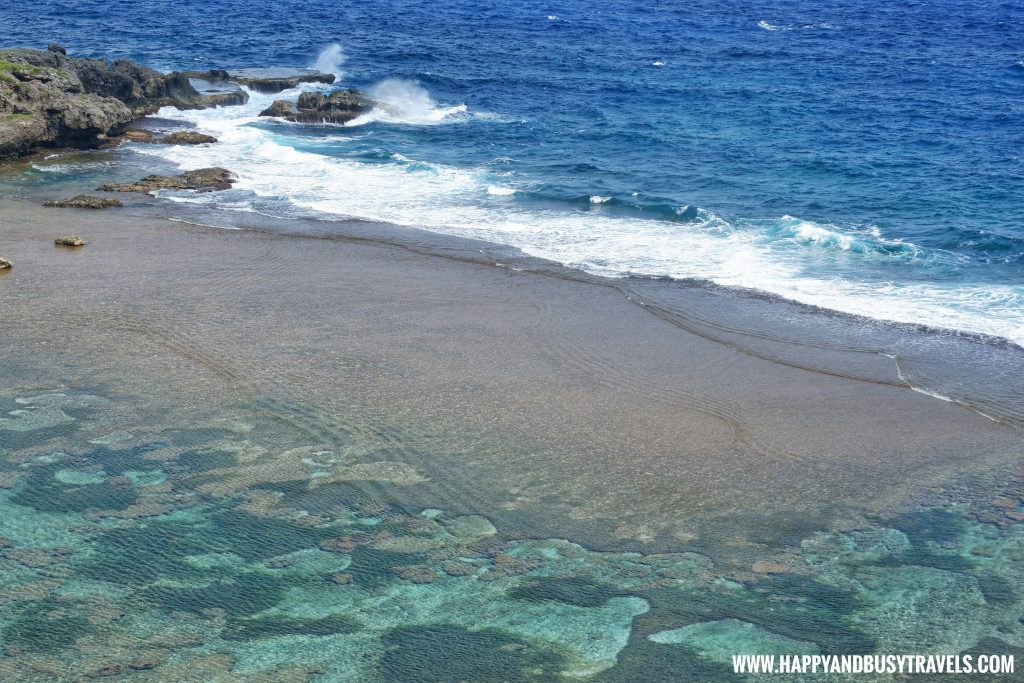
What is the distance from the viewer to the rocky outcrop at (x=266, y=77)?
42.7m

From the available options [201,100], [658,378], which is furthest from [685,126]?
[658,378]

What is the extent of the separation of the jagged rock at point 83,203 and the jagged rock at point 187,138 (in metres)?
8.40

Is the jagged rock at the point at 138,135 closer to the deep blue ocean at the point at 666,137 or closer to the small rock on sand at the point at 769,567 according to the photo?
the deep blue ocean at the point at 666,137

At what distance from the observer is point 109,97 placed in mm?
33625

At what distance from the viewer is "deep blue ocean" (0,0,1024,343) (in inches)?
923

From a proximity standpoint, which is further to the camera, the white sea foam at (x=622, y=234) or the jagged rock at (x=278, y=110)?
the jagged rock at (x=278, y=110)

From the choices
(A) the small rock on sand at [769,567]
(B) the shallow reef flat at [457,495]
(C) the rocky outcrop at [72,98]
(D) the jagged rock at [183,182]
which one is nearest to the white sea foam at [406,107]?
(C) the rocky outcrop at [72,98]

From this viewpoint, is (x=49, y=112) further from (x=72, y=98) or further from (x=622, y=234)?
(x=622, y=234)

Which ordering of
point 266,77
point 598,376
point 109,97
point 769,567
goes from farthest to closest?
point 266,77
point 109,97
point 598,376
point 769,567

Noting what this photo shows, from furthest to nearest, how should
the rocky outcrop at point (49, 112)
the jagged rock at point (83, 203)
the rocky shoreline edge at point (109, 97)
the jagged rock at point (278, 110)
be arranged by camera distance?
the jagged rock at point (278, 110), the rocky shoreline edge at point (109, 97), the rocky outcrop at point (49, 112), the jagged rock at point (83, 203)

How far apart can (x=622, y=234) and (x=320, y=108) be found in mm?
17920

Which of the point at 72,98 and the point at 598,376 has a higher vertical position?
the point at 72,98

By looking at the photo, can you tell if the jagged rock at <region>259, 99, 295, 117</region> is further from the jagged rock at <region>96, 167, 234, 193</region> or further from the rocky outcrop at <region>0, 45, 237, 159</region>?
the jagged rock at <region>96, 167, 234, 193</region>

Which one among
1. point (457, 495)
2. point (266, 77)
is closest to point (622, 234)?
point (457, 495)
